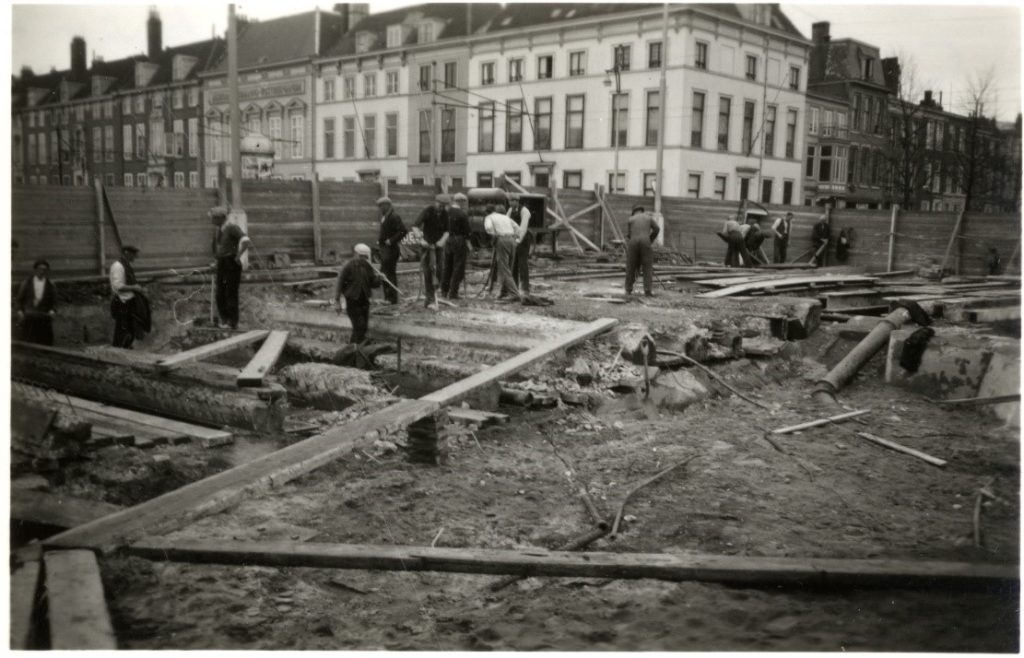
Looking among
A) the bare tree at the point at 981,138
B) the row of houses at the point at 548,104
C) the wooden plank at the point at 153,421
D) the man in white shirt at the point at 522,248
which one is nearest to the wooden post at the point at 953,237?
the row of houses at the point at 548,104

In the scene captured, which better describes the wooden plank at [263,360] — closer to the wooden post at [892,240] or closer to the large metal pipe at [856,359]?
the large metal pipe at [856,359]

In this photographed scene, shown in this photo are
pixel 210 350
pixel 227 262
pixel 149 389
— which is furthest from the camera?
pixel 227 262

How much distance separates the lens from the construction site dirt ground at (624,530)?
13.8 ft

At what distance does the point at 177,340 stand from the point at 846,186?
43.3 meters

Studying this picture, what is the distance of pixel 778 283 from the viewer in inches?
650

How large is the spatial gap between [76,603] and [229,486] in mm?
1565

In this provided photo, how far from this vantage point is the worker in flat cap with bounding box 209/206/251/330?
39.2ft

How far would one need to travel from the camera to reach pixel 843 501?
623cm

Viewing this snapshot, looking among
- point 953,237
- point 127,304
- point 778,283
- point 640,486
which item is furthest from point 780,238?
point 640,486

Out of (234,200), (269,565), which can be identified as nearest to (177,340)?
(234,200)

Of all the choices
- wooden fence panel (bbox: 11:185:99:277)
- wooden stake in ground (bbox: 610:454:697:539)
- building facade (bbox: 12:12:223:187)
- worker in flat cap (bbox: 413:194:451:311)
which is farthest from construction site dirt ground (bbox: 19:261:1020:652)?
wooden fence panel (bbox: 11:185:99:277)

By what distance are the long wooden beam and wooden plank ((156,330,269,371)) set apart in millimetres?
3547

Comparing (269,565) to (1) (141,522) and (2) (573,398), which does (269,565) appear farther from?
(2) (573,398)

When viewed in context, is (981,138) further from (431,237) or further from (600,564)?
(600,564)
